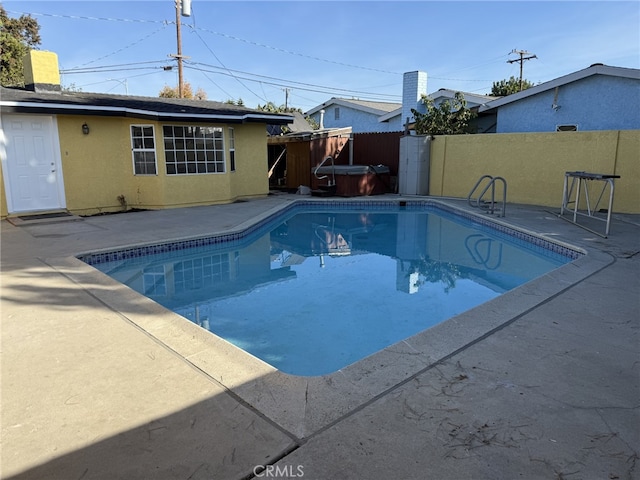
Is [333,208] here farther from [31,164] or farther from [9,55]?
[9,55]

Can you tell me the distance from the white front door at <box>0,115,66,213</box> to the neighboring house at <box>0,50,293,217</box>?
0.02m

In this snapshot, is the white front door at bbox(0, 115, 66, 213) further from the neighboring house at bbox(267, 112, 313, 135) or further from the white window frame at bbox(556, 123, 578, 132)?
the white window frame at bbox(556, 123, 578, 132)

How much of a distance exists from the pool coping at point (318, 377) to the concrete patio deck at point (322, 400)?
0.05 feet

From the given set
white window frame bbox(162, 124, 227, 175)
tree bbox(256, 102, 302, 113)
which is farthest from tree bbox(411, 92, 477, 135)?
tree bbox(256, 102, 302, 113)

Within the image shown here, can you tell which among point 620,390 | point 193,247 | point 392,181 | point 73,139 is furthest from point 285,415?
point 392,181

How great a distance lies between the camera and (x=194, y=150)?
1155 centimetres

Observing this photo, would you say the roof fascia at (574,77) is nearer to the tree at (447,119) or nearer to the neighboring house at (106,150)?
the tree at (447,119)

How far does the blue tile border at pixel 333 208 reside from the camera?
6665 mm

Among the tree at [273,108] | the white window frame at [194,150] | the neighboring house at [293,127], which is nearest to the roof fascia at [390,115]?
the neighboring house at [293,127]

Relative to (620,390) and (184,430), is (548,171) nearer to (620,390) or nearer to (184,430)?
(620,390)

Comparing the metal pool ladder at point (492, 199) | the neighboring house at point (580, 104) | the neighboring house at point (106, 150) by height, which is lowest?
the metal pool ladder at point (492, 199)

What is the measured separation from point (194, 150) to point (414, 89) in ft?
34.2

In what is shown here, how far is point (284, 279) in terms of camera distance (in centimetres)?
651

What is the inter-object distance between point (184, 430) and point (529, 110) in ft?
49.4
